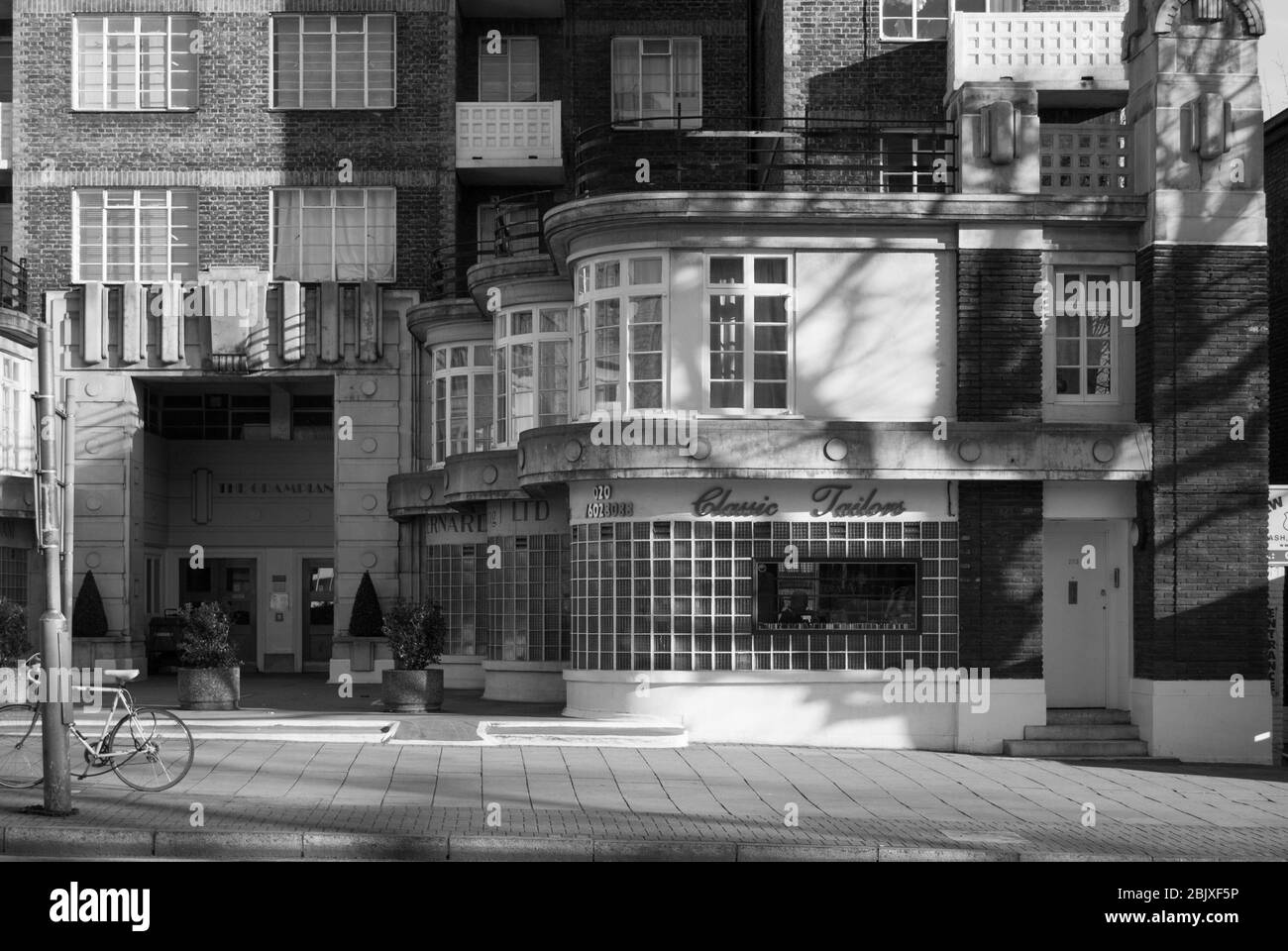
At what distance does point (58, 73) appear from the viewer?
32594 millimetres

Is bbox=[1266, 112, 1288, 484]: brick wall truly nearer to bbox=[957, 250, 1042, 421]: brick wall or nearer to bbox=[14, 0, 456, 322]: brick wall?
bbox=[957, 250, 1042, 421]: brick wall

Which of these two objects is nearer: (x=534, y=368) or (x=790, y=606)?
(x=790, y=606)

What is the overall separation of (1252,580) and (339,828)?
42.7 ft

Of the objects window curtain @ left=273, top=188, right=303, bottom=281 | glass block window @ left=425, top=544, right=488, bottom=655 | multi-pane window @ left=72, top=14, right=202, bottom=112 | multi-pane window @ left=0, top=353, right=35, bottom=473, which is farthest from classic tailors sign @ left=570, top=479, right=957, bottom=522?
multi-pane window @ left=72, top=14, right=202, bottom=112

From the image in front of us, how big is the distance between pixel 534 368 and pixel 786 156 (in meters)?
5.32

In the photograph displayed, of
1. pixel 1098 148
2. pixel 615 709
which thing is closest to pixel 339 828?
pixel 615 709

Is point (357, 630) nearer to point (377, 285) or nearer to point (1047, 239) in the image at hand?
point (377, 285)

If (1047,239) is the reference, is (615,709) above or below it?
below

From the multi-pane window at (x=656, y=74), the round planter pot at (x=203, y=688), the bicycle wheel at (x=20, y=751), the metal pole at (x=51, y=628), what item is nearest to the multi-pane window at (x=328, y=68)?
the multi-pane window at (x=656, y=74)

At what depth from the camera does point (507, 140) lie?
3312cm

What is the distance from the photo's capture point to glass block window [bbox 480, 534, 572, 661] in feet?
86.5

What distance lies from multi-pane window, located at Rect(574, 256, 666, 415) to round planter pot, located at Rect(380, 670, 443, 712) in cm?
436

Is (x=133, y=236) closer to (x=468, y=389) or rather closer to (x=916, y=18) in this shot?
(x=468, y=389)

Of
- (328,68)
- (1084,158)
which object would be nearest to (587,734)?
(1084,158)
